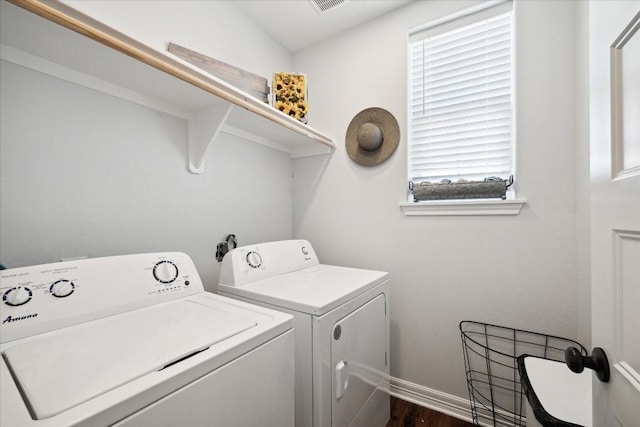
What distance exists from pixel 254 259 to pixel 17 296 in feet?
2.80

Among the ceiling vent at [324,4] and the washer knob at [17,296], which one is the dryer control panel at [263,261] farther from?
the ceiling vent at [324,4]

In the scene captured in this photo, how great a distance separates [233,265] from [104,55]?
96 centimetres

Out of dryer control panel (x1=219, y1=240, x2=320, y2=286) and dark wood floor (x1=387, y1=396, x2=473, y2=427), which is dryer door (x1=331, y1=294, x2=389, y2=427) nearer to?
dark wood floor (x1=387, y1=396, x2=473, y2=427)

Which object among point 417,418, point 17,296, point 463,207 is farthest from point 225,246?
point 417,418

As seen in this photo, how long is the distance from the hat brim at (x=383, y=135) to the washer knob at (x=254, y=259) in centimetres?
99

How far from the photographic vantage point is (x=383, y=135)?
186 cm

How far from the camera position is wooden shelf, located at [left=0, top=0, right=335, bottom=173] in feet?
2.59

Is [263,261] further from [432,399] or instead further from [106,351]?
[432,399]

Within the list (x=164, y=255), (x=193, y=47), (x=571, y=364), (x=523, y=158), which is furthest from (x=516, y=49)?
(x=164, y=255)

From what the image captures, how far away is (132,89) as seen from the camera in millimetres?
1231

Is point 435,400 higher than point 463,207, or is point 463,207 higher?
point 463,207

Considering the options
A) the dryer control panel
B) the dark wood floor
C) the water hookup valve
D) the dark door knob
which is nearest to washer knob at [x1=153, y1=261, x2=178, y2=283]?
the dryer control panel

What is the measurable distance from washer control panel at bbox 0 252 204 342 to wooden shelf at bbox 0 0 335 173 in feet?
2.13

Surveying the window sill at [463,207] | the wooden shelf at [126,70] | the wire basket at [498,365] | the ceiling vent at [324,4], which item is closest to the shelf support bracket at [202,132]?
the wooden shelf at [126,70]
